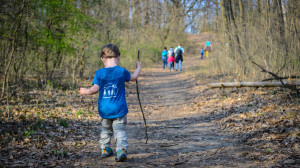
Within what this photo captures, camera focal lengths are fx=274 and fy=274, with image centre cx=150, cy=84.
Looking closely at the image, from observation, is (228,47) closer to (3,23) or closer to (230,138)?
(230,138)

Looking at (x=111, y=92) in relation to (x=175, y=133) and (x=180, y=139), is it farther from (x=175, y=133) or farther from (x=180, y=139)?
(x=175, y=133)

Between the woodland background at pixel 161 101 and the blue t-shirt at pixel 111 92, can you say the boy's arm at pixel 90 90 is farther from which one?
the woodland background at pixel 161 101

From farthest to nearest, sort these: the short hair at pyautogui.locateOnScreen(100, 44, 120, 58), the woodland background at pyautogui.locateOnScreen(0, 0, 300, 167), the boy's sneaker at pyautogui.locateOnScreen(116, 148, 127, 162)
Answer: the woodland background at pyautogui.locateOnScreen(0, 0, 300, 167), the short hair at pyautogui.locateOnScreen(100, 44, 120, 58), the boy's sneaker at pyautogui.locateOnScreen(116, 148, 127, 162)

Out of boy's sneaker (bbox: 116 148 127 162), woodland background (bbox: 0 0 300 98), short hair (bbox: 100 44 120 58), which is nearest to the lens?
boy's sneaker (bbox: 116 148 127 162)

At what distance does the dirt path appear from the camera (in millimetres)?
4168

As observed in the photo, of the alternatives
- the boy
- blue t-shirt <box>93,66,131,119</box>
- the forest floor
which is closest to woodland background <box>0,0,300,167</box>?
the forest floor

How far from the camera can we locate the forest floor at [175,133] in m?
4.21

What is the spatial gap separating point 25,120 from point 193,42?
3919 cm

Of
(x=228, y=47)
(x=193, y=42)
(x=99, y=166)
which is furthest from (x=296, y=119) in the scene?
(x=193, y=42)

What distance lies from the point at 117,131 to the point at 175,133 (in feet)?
7.71

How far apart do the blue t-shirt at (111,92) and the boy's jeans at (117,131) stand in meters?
0.12

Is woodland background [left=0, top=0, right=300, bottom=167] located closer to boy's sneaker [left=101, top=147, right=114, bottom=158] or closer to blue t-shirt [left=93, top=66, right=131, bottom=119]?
boy's sneaker [left=101, top=147, right=114, bottom=158]

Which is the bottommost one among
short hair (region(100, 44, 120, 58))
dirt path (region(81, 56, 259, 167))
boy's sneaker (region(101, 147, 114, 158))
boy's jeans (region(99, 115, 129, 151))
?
dirt path (region(81, 56, 259, 167))

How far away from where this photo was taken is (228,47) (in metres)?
13.1
